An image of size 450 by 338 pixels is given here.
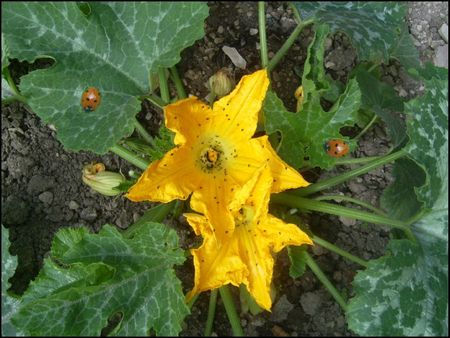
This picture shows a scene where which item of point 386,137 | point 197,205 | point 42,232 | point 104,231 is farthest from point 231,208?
point 386,137

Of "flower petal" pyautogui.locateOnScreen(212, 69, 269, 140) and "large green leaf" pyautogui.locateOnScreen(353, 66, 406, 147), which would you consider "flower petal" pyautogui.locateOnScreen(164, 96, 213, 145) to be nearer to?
"flower petal" pyautogui.locateOnScreen(212, 69, 269, 140)

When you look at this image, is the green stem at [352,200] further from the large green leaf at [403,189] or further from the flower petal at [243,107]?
the flower petal at [243,107]

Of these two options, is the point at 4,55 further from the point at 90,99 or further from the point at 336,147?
the point at 336,147

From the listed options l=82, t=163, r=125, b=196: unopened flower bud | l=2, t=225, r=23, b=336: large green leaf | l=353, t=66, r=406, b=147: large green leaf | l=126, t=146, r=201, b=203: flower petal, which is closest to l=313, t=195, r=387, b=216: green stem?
l=353, t=66, r=406, b=147: large green leaf

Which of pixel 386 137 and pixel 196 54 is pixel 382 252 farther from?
pixel 196 54

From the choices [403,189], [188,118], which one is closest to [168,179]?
[188,118]

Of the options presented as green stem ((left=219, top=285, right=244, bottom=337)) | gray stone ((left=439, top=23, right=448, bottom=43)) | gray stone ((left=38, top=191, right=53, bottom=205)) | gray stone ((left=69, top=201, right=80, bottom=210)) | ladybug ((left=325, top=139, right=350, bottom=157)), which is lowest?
green stem ((left=219, top=285, right=244, bottom=337))

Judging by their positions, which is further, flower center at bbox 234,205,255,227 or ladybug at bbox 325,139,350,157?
ladybug at bbox 325,139,350,157

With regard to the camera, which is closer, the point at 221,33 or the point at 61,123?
the point at 61,123
